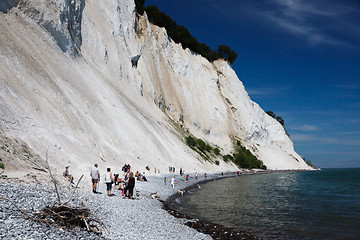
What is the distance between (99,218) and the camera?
9250mm

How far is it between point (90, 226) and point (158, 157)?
25.1m

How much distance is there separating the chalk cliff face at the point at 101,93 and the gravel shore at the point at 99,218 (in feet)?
8.05

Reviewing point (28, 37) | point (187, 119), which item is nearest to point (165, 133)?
point (187, 119)

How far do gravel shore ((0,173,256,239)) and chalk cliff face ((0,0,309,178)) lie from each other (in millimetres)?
2453

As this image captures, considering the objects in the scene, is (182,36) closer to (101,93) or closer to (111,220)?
(101,93)

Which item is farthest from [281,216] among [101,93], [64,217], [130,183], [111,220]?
[101,93]

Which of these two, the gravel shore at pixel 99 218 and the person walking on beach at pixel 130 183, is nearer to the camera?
the gravel shore at pixel 99 218

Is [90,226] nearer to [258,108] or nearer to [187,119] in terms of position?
[187,119]

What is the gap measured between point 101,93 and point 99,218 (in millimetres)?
24839

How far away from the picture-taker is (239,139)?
65875 millimetres

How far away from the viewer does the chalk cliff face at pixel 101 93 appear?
1977 centimetres

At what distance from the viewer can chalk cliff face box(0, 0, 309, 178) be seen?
19.8 metres

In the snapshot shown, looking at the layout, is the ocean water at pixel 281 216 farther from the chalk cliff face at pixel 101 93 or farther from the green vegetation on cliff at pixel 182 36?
the green vegetation on cliff at pixel 182 36

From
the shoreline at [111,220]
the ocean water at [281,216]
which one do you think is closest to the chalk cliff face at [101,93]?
the shoreline at [111,220]
